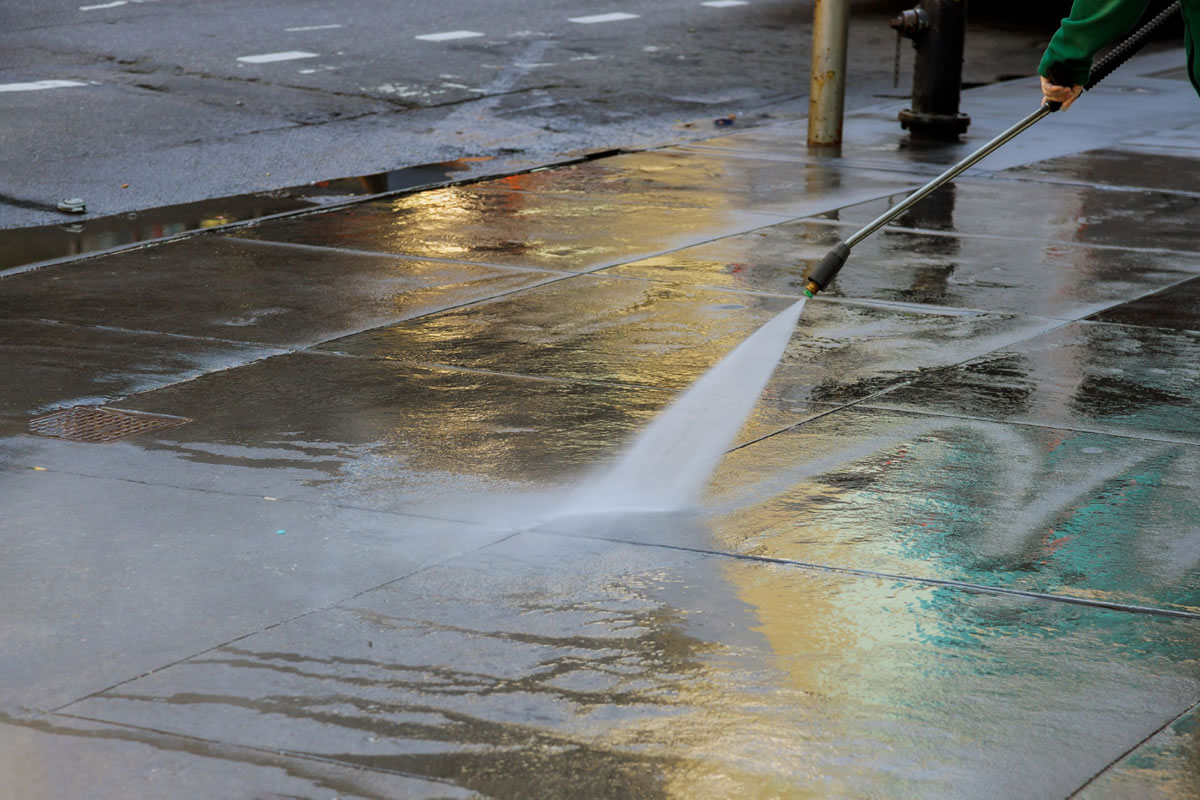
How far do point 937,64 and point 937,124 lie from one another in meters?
0.42

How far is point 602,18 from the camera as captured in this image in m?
17.6

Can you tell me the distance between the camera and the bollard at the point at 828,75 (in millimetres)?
10797

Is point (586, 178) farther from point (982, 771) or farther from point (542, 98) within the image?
point (982, 771)

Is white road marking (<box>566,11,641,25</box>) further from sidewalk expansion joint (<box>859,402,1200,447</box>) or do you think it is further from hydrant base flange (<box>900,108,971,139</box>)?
sidewalk expansion joint (<box>859,402,1200,447</box>)

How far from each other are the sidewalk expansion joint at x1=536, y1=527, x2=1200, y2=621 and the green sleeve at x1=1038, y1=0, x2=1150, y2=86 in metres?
1.64

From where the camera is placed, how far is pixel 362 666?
3.23m

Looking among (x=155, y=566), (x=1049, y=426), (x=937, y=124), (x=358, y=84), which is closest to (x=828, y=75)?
(x=937, y=124)

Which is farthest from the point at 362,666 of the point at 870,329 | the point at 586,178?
the point at 586,178

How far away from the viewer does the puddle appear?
7.50 m

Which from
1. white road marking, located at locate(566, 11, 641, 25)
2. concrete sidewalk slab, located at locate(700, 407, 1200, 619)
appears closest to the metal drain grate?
concrete sidewalk slab, located at locate(700, 407, 1200, 619)

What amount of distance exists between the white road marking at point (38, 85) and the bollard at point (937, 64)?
5.96 m

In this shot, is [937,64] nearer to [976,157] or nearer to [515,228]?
[515,228]

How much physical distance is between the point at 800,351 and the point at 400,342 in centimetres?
143

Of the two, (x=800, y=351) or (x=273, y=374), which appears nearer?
(x=273, y=374)
